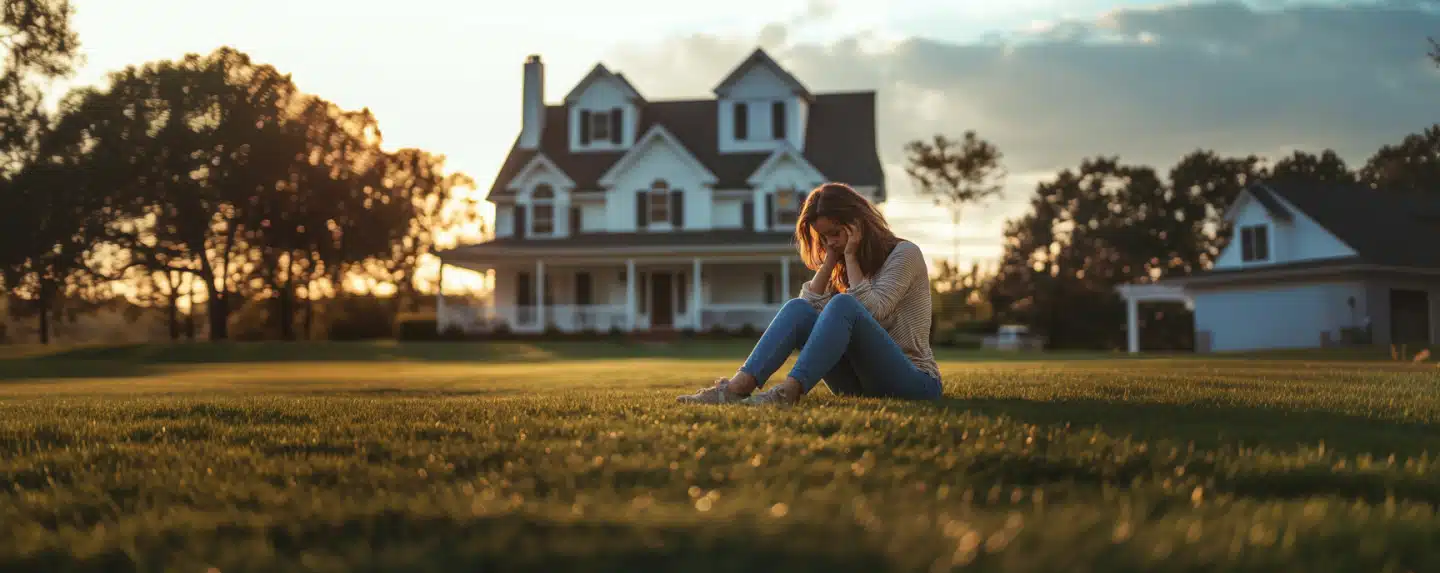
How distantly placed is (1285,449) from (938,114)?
49.3 m

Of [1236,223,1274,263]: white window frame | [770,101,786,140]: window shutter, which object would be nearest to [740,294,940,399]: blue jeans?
[770,101,786,140]: window shutter

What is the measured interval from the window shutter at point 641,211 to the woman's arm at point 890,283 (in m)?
33.6

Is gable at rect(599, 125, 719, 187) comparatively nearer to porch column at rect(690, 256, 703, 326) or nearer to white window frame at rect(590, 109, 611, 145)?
white window frame at rect(590, 109, 611, 145)

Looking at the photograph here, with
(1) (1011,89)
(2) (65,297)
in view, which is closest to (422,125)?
(2) (65,297)

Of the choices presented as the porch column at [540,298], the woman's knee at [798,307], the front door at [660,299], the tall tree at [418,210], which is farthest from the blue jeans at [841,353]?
the tall tree at [418,210]

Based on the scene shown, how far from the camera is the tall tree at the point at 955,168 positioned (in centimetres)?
5553

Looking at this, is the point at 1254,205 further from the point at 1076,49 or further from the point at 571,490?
the point at 571,490

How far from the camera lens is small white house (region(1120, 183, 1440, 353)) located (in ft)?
118

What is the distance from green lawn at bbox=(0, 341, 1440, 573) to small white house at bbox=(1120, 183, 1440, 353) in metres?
32.5

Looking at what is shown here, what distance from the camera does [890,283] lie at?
6.92 meters

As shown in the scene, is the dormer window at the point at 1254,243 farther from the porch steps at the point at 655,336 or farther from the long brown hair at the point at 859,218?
the long brown hair at the point at 859,218

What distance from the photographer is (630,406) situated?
6621 millimetres

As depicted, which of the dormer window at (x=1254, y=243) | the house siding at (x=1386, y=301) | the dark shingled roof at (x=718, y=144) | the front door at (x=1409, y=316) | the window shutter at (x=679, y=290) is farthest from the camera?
the window shutter at (x=679, y=290)

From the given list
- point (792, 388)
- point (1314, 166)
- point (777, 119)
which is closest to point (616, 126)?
point (777, 119)
